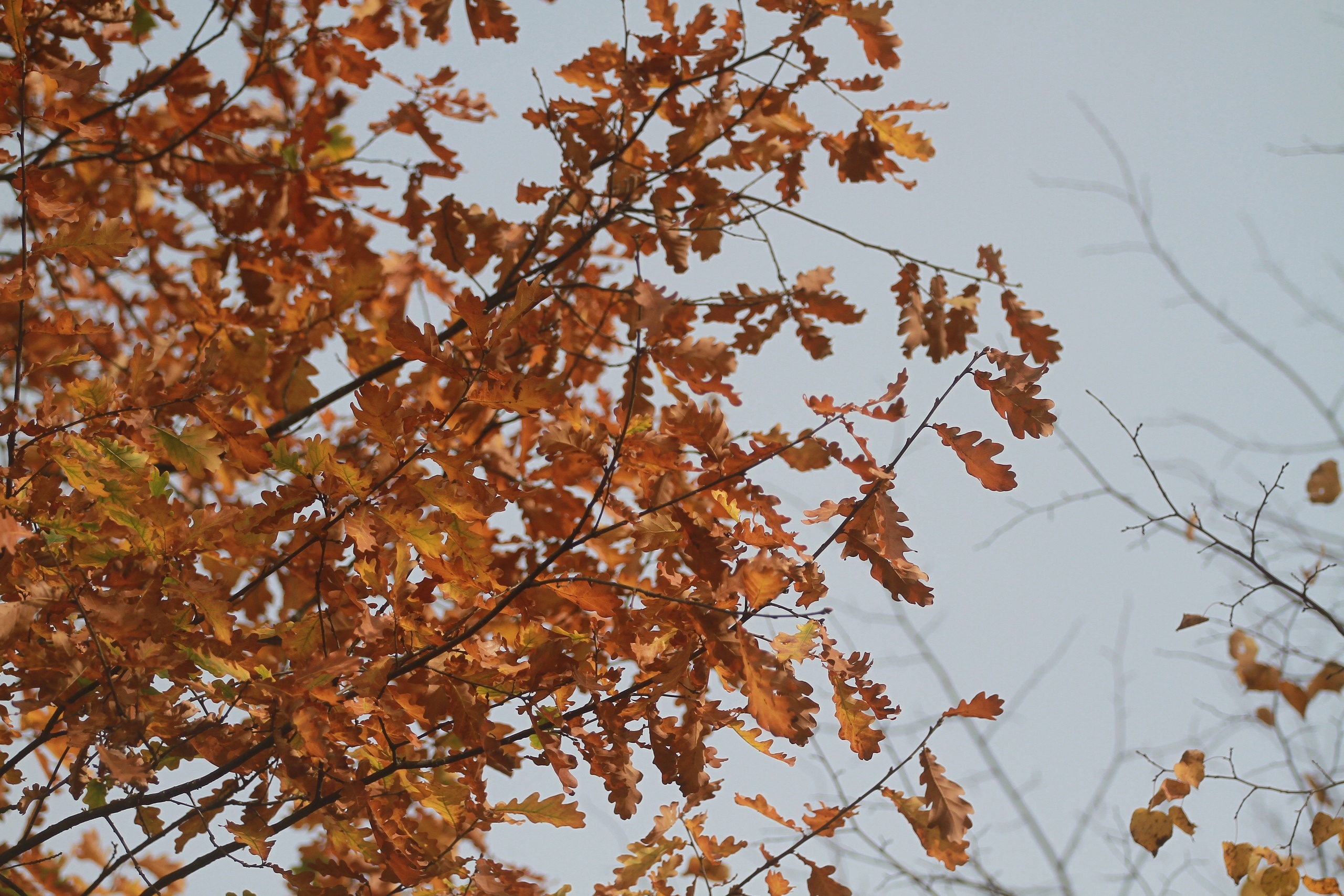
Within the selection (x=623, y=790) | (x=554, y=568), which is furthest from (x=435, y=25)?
(x=623, y=790)

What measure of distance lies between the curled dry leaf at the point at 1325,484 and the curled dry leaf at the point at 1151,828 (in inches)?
51.1

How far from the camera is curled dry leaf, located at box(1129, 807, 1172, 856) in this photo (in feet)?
7.07

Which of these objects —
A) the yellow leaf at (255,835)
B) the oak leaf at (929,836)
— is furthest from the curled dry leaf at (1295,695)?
the yellow leaf at (255,835)

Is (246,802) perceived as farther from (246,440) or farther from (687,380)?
(687,380)

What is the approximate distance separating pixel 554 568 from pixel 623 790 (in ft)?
1.41

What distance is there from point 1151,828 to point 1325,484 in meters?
1.42

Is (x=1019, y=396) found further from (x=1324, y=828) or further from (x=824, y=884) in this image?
(x=1324, y=828)

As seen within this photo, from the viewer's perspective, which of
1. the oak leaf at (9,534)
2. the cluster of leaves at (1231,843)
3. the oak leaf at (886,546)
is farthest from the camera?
the cluster of leaves at (1231,843)

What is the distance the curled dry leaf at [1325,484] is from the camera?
2.81 m

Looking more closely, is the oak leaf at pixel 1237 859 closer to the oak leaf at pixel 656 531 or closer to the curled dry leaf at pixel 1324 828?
the curled dry leaf at pixel 1324 828

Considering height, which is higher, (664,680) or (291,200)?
(291,200)

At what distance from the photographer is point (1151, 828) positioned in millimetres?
2191

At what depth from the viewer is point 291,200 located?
9.39 ft

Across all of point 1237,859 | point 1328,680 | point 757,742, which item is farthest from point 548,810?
A: point 1328,680
